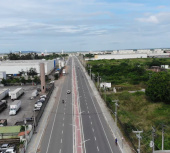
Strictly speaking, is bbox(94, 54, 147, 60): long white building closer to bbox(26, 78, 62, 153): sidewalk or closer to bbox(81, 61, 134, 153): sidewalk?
bbox(81, 61, 134, 153): sidewalk

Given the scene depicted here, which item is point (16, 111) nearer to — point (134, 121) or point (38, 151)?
point (38, 151)

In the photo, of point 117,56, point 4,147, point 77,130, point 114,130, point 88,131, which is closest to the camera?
point 4,147

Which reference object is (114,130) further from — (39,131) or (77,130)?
(39,131)

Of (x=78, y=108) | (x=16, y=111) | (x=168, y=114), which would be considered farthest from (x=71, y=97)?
(x=168, y=114)

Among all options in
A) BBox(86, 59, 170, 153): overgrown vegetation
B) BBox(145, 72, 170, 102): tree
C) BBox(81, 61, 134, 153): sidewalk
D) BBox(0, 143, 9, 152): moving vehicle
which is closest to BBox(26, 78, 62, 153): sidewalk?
BBox(0, 143, 9, 152): moving vehicle

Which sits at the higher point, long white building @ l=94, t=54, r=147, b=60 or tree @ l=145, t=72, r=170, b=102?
long white building @ l=94, t=54, r=147, b=60

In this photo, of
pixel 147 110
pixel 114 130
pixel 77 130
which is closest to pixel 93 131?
pixel 77 130

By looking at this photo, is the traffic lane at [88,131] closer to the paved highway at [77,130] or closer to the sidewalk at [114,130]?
the paved highway at [77,130]
